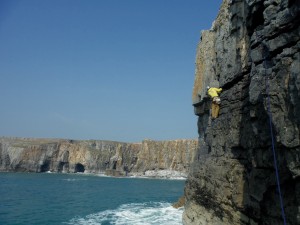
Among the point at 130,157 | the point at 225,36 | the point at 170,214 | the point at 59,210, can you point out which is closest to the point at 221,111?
the point at 225,36

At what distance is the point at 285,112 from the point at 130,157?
13461 centimetres

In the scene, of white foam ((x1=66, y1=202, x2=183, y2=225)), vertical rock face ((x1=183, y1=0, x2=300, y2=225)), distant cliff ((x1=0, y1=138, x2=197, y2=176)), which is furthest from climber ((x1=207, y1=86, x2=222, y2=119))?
distant cliff ((x1=0, y1=138, x2=197, y2=176))

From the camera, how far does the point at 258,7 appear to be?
10609 mm

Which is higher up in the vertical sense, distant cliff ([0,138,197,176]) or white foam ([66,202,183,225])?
distant cliff ([0,138,197,176])

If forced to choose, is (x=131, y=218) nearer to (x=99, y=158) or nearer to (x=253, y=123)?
(x=253, y=123)

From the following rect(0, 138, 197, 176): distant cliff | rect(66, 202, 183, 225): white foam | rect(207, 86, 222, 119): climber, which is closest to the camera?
rect(207, 86, 222, 119): climber

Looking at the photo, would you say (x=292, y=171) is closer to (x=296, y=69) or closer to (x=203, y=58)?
(x=296, y=69)

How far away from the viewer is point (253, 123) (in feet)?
36.8

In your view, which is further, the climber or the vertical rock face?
the climber

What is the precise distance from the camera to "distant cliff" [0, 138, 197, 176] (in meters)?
125

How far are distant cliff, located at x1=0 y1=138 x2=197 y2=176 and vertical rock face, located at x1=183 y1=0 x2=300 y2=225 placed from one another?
4153 inches

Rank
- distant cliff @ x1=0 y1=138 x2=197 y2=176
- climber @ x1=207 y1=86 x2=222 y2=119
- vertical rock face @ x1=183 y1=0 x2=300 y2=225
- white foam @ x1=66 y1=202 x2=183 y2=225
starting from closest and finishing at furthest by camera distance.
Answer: vertical rock face @ x1=183 y1=0 x2=300 y2=225, climber @ x1=207 y1=86 x2=222 y2=119, white foam @ x1=66 y1=202 x2=183 y2=225, distant cliff @ x1=0 y1=138 x2=197 y2=176

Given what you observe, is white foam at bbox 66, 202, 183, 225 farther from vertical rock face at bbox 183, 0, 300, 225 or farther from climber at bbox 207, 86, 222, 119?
climber at bbox 207, 86, 222, 119

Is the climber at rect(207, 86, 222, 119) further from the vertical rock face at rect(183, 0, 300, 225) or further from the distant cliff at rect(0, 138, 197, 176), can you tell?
the distant cliff at rect(0, 138, 197, 176)
